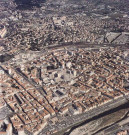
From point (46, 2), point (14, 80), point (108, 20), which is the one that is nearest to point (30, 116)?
point (14, 80)

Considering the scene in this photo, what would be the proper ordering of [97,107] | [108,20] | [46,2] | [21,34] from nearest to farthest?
[97,107], [21,34], [108,20], [46,2]

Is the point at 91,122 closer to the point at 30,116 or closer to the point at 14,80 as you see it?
the point at 30,116

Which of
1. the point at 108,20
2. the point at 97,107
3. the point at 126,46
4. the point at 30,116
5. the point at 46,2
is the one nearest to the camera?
the point at 30,116

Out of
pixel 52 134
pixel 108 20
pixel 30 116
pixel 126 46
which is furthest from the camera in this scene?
pixel 108 20

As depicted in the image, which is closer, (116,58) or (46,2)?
(116,58)

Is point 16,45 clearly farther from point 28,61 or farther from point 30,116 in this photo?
point 30,116

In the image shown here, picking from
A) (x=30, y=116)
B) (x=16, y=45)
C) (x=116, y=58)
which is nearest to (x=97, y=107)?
(x=30, y=116)
